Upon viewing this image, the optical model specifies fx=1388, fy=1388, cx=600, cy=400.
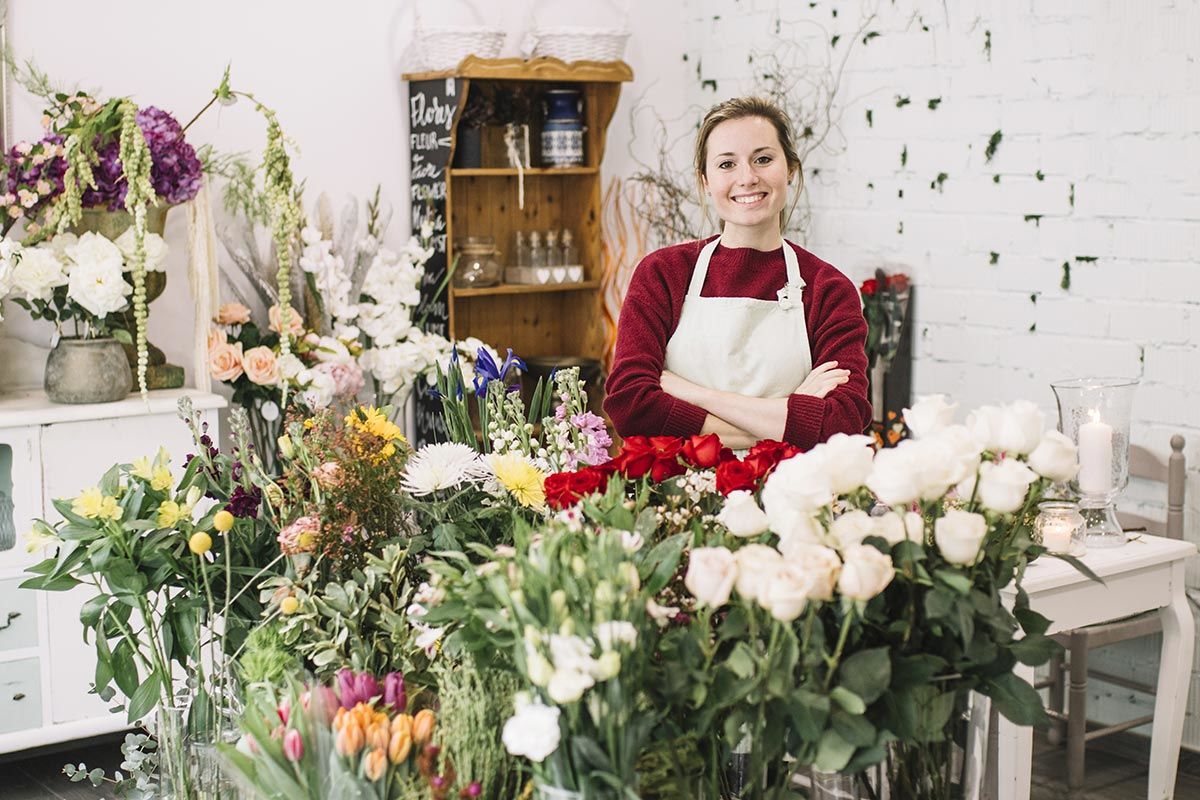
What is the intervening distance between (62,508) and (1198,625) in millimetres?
2876

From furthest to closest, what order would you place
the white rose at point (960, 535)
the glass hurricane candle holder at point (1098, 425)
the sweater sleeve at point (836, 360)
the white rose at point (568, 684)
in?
the glass hurricane candle holder at point (1098, 425), the sweater sleeve at point (836, 360), the white rose at point (960, 535), the white rose at point (568, 684)

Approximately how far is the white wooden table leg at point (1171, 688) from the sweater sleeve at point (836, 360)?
1055 mm

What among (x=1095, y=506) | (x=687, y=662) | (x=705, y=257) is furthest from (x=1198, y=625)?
(x=687, y=662)

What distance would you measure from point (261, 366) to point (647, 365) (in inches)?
62.0

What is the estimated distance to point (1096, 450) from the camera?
2.54m

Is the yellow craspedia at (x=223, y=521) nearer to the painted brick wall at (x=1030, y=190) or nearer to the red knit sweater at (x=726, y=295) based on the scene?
the red knit sweater at (x=726, y=295)

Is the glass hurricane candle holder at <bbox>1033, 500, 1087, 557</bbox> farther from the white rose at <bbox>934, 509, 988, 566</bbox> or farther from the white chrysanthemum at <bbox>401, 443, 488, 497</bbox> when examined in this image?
the white rose at <bbox>934, 509, 988, 566</bbox>

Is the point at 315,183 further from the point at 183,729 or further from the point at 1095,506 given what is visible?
the point at 183,729

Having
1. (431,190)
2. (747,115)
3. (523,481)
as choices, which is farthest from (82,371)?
(523,481)

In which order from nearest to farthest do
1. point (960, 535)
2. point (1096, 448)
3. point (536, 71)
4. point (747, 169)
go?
point (960, 535) → point (747, 169) → point (1096, 448) → point (536, 71)

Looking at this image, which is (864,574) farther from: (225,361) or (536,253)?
(536,253)

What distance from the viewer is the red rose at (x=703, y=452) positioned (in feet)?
5.22

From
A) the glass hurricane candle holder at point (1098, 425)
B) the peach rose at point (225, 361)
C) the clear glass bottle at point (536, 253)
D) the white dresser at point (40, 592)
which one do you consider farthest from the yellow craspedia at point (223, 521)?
the clear glass bottle at point (536, 253)

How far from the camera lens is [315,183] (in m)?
4.20
